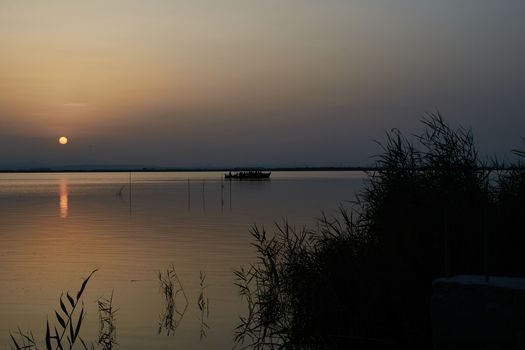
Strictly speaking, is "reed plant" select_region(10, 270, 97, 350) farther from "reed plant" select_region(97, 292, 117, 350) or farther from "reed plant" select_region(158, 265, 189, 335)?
"reed plant" select_region(158, 265, 189, 335)

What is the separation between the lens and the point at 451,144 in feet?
51.5

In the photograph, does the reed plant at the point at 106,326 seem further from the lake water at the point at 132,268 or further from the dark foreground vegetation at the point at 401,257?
the dark foreground vegetation at the point at 401,257

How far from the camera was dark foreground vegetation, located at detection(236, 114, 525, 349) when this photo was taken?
12469 millimetres

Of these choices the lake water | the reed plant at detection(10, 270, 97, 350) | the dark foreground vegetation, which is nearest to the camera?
the reed plant at detection(10, 270, 97, 350)

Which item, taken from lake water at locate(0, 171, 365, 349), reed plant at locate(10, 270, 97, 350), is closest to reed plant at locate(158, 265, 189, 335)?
lake water at locate(0, 171, 365, 349)

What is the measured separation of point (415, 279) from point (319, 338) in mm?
2267

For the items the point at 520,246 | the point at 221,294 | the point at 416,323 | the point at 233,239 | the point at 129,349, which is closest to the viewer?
the point at 416,323

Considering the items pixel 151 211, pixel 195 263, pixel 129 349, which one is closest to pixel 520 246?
pixel 129 349

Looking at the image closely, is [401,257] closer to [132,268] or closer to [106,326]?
[106,326]

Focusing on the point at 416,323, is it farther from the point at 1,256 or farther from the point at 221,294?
the point at 1,256

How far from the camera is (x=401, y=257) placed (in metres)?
13.0

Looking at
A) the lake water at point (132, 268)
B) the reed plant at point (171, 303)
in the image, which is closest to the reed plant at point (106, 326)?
the lake water at point (132, 268)

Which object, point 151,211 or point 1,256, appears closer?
point 1,256

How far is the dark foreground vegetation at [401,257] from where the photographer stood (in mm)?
12469
